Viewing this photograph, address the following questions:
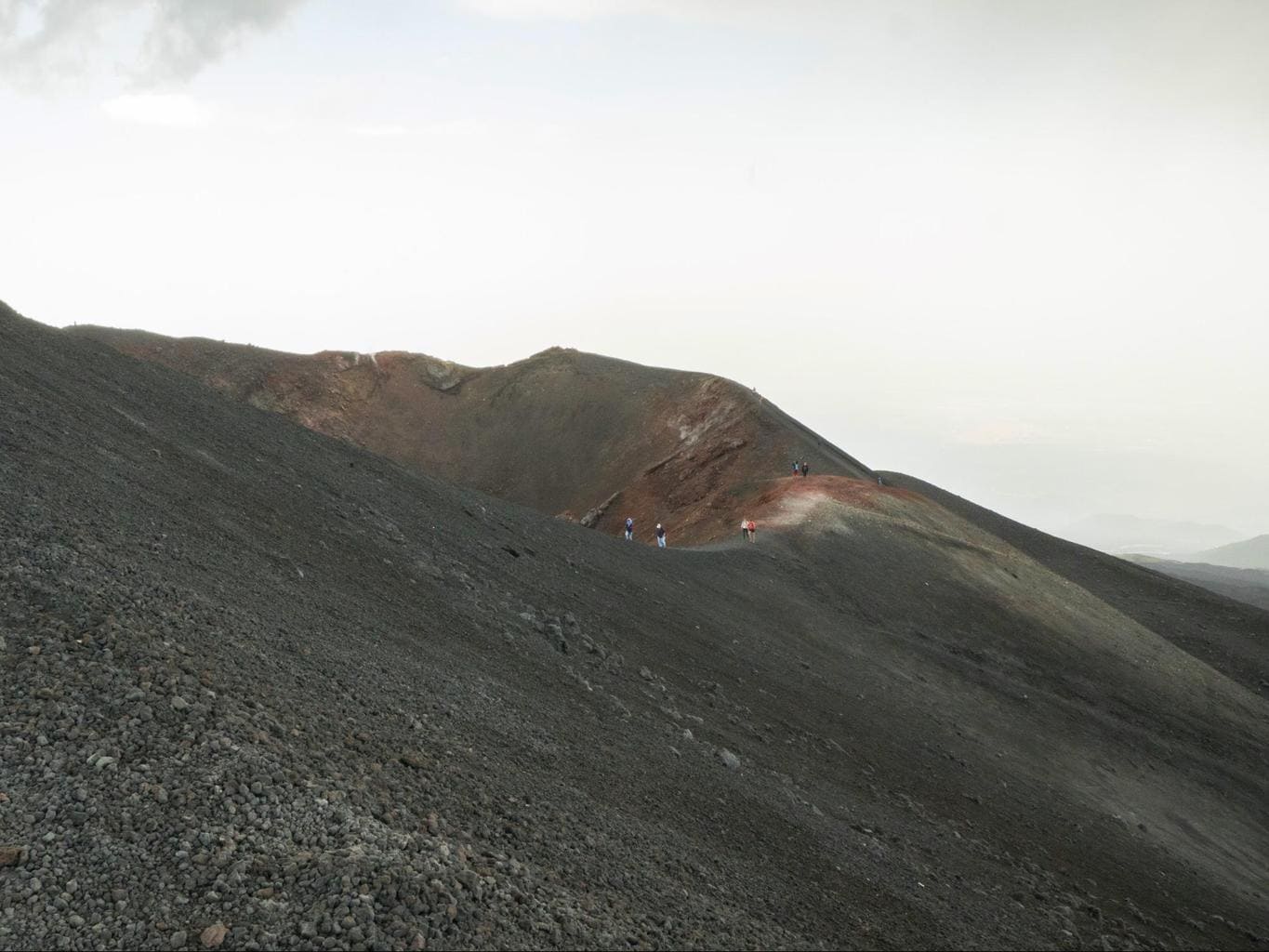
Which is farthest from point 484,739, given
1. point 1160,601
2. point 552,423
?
point 552,423

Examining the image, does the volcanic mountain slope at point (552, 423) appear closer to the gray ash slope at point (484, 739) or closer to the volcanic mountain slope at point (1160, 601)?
the volcanic mountain slope at point (1160, 601)

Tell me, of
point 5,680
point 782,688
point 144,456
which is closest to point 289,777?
point 5,680

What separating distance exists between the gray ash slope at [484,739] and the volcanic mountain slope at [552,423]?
18.2 m

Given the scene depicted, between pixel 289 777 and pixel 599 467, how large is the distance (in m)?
44.1

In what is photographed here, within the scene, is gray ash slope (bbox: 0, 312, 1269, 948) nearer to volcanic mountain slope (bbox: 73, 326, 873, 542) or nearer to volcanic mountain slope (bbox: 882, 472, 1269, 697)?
volcanic mountain slope (bbox: 882, 472, 1269, 697)

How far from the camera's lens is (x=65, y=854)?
5352mm

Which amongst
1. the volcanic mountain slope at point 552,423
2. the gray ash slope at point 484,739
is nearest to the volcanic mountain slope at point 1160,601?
the volcanic mountain slope at point 552,423

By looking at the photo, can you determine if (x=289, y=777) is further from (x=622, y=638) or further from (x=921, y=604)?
(x=921, y=604)

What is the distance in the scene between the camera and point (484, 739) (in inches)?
371

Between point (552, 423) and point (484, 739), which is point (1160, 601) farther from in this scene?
point (484, 739)

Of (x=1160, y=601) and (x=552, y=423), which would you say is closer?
(x=1160, y=601)

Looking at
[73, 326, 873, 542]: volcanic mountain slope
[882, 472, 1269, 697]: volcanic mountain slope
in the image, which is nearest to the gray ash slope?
[882, 472, 1269, 697]: volcanic mountain slope

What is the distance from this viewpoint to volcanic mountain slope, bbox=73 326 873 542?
43.7 metres

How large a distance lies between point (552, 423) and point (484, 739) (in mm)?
47591
